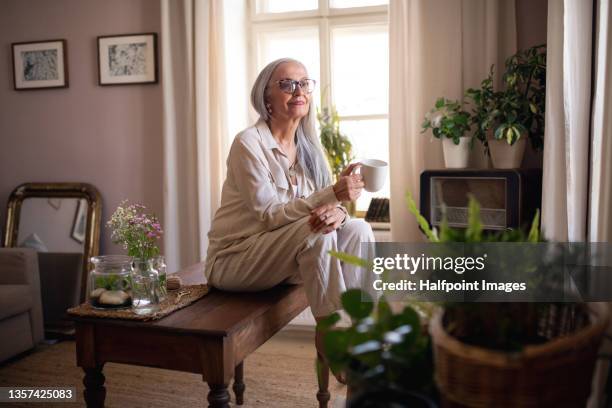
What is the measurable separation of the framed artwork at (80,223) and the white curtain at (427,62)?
203 cm

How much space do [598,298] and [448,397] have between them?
1.16 m

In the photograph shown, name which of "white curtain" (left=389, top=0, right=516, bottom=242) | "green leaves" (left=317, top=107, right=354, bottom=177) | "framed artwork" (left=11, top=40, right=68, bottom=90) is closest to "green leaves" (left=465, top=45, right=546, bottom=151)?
"white curtain" (left=389, top=0, right=516, bottom=242)

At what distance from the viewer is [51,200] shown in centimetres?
389

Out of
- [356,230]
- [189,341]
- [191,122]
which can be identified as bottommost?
[189,341]

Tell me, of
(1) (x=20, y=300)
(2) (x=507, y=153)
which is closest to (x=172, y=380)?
(1) (x=20, y=300)

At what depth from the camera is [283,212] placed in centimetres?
207

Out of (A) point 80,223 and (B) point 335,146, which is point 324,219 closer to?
(B) point 335,146

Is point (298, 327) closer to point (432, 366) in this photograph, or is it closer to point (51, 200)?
point (51, 200)

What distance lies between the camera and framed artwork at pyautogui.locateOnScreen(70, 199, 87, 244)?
12.5ft

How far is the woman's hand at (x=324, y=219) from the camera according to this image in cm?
195

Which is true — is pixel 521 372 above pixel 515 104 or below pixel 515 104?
below

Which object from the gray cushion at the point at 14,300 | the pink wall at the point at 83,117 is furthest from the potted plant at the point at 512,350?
the pink wall at the point at 83,117

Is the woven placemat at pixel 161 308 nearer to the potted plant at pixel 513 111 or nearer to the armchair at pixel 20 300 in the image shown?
the armchair at pixel 20 300

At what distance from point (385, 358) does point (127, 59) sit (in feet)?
11.2
